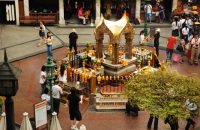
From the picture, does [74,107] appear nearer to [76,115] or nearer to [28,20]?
[76,115]

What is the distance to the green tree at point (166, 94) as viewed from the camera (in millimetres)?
10750

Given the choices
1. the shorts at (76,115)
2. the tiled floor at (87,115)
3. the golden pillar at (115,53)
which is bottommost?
the tiled floor at (87,115)

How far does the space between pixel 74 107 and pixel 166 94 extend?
3.79 m

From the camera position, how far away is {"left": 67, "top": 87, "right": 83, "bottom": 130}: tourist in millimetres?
13281

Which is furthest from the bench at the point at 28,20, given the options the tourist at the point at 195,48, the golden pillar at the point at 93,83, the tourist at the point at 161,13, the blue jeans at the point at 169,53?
the golden pillar at the point at 93,83

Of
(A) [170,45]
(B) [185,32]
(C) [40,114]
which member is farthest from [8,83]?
(B) [185,32]

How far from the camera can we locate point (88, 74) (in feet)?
56.4

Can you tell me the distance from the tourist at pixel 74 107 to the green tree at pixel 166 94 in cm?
228

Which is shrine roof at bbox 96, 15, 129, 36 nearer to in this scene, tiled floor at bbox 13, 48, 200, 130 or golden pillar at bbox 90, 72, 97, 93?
golden pillar at bbox 90, 72, 97, 93

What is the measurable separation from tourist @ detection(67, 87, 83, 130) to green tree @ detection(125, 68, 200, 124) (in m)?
2.28

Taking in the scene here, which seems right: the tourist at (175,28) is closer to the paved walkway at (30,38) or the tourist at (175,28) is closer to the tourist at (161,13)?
the paved walkway at (30,38)

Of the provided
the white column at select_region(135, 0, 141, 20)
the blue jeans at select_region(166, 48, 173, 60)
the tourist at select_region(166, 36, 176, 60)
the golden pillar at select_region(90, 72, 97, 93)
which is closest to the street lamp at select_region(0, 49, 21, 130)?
the golden pillar at select_region(90, 72, 97, 93)

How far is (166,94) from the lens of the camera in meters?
11.1

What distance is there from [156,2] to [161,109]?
73.2 feet
